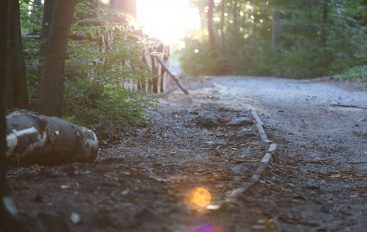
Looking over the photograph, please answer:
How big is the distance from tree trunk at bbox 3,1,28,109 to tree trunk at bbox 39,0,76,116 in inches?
11.2

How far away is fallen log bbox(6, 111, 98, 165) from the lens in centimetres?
515

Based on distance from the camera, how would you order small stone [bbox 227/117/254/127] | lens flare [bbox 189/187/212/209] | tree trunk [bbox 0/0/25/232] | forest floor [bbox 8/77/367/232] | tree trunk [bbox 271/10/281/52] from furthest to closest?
tree trunk [bbox 271/10/281/52] → small stone [bbox 227/117/254/127] → lens flare [bbox 189/187/212/209] → forest floor [bbox 8/77/367/232] → tree trunk [bbox 0/0/25/232]

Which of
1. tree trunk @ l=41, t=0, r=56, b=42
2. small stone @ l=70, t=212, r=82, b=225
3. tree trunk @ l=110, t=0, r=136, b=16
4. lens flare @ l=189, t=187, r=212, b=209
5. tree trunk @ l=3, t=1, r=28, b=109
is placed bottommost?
lens flare @ l=189, t=187, r=212, b=209

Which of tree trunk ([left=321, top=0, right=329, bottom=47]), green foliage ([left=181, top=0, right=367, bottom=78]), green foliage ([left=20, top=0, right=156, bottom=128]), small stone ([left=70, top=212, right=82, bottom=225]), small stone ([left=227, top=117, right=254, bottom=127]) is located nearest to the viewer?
small stone ([left=70, top=212, right=82, bottom=225])

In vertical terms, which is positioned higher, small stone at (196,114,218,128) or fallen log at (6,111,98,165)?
fallen log at (6,111,98,165)

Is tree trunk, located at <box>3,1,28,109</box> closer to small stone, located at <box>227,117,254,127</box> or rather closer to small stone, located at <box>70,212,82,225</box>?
small stone, located at <box>70,212,82,225</box>

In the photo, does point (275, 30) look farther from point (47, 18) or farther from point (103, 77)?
point (103, 77)

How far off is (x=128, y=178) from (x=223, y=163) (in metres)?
2.07

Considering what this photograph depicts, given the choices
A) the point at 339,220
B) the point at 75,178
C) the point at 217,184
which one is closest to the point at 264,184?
the point at 217,184

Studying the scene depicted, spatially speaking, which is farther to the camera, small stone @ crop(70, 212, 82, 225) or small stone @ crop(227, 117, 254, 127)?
small stone @ crop(227, 117, 254, 127)

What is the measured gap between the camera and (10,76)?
6941 mm

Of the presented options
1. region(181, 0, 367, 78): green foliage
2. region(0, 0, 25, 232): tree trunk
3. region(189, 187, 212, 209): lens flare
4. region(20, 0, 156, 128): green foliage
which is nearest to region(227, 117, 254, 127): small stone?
region(20, 0, 156, 128): green foliage

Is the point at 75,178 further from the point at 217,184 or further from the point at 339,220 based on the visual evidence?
the point at 339,220

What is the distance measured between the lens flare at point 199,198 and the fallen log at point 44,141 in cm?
175
